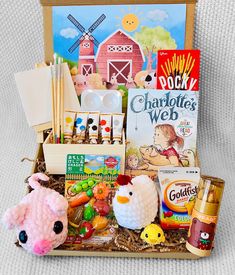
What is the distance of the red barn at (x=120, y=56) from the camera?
1.06 meters

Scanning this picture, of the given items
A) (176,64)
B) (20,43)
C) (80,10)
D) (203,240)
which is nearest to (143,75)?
(176,64)

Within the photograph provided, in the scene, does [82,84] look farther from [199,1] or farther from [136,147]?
[199,1]

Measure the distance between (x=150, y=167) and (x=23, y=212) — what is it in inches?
13.8

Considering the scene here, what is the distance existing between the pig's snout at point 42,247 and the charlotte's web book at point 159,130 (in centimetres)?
32

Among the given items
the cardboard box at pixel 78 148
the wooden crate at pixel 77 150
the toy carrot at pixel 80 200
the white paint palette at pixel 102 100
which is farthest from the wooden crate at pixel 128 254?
the white paint palette at pixel 102 100

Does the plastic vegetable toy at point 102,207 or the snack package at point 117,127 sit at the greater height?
the snack package at point 117,127

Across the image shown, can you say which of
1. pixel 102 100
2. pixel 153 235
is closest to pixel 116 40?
pixel 102 100

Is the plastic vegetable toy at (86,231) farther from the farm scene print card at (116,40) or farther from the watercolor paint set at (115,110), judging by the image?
the farm scene print card at (116,40)

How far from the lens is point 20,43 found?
45.8 inches

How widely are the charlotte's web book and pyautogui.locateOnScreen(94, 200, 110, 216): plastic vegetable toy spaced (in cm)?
16

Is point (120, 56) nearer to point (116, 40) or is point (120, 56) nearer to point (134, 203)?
point (116, 40)

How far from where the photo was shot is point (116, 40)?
3.49 feet

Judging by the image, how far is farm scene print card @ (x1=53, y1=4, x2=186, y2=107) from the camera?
105cm

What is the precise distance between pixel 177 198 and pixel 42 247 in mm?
284
